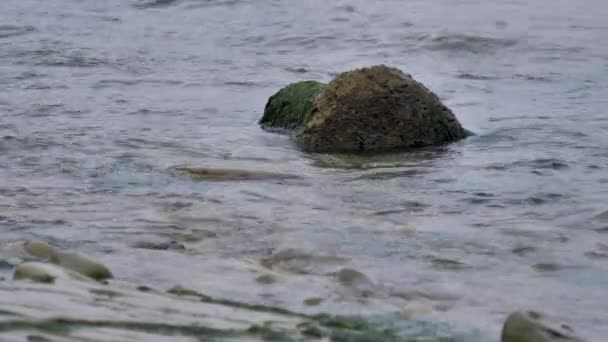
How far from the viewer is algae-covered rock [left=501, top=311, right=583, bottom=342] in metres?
2.86

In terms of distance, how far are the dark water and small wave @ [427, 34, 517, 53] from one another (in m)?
0.03

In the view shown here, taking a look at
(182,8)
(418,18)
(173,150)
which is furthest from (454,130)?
(182,8)

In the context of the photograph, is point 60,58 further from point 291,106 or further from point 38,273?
point 38,273

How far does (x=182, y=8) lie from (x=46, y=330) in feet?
36.6

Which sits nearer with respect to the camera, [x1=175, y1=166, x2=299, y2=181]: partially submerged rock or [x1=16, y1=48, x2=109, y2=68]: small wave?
[x1=175, y1=166, x2=299, y2=181]: partially submerged rock

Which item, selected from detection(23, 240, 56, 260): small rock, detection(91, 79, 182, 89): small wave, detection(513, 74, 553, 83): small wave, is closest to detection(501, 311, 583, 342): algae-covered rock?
detection(23, 240, 56, 260): small rock

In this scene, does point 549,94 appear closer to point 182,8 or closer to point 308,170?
point 308,170

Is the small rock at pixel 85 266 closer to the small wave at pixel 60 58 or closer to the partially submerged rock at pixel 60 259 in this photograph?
the partially submerged rock at pixel 60 259

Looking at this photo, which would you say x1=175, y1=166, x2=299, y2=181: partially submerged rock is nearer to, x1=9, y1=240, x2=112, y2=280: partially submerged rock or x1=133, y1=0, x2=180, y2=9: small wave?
x1=9, y1=240, x2=112, y2=280: partially submerged rock

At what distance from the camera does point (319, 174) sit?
216 inches

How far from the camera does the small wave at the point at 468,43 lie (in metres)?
10.2

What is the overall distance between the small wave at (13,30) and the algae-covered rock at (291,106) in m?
4.74

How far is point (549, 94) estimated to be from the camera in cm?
784

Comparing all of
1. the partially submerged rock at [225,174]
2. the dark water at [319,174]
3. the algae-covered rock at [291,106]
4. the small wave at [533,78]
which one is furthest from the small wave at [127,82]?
the partially submerged rock at [225,174]
